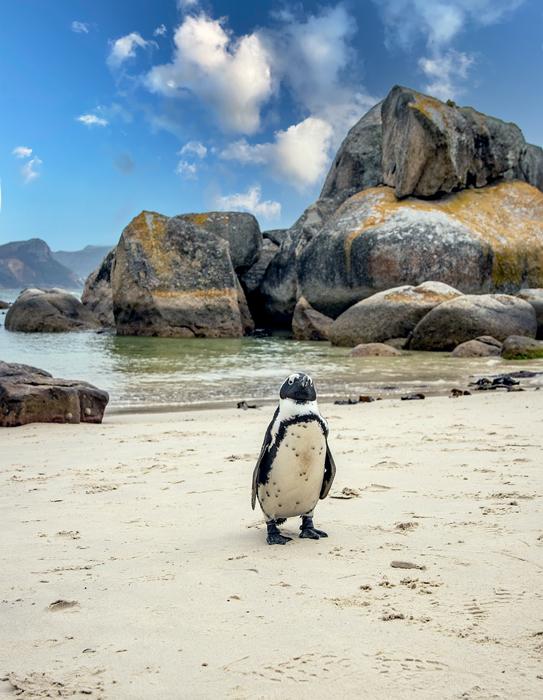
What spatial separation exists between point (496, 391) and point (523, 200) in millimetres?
17010

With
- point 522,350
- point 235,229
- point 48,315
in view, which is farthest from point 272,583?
point 235,229

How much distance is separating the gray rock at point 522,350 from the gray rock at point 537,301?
405 cm

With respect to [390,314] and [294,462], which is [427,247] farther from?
[294,462]

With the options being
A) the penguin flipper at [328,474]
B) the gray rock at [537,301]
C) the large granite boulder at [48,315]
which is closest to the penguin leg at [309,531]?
the penguin flipper at [328,474]

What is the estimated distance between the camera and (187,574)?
2492 millimetres

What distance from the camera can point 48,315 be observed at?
86.0 feet

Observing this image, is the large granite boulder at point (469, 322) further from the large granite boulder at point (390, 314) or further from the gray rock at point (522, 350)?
the gray rock at point (522, 350)

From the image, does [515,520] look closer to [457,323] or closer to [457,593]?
[457,593]


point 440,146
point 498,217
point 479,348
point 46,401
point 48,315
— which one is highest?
point 440,146

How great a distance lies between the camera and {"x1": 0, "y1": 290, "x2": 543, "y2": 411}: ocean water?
964cm

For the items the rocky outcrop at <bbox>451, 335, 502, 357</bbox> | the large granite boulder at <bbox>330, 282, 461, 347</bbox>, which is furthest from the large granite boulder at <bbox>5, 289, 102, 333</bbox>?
the rocky outcrop at <bbox>451, 335, 502, 357</bbox>

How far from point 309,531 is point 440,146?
22.1 meters

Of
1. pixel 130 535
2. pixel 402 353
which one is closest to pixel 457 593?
pixel 130 535

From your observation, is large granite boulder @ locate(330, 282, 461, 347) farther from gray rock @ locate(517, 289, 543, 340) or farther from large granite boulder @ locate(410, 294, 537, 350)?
gray rock @ locate(517, 289, 543, 340)
